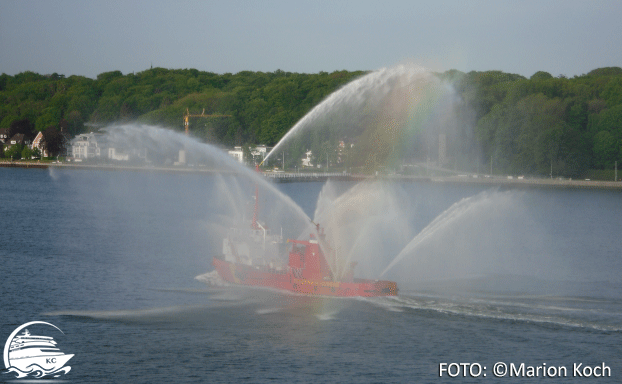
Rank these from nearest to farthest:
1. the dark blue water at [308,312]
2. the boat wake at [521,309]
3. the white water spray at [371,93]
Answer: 1. the dark blue water at [308,312]
2. the boat wake at [521,309]
3. the white water spray at [371,93]

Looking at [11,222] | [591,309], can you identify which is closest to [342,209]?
[11,222]

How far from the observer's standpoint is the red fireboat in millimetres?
38688

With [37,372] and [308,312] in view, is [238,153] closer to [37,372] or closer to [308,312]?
[308,312]

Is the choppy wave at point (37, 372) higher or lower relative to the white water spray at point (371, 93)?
lower

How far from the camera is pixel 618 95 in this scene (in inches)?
6531

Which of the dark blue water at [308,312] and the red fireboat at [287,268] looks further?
the red fireboat at [287,268]

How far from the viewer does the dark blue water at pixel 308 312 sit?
1219 inches

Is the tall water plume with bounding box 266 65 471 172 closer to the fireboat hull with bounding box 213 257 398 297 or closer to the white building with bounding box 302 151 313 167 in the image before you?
the white building with bounding box 302 151 313 167

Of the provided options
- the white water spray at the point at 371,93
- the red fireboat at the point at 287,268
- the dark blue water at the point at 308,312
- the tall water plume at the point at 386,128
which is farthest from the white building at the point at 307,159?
the red fireboat at the point at 287,268

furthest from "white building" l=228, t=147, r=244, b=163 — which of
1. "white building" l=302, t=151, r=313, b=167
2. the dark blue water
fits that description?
the dark blue water

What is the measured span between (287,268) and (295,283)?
1362 millimetres

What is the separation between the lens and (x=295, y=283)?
40.1 m

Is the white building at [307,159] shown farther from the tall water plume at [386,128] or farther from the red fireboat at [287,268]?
the red fireboat at [287,268]

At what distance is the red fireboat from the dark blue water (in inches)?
24.7
